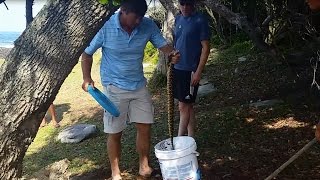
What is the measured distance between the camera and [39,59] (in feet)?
10.4

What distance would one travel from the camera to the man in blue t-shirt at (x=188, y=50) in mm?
5301

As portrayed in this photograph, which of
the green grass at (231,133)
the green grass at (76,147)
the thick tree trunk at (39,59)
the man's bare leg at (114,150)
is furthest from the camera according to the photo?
the green grass at (76,147)

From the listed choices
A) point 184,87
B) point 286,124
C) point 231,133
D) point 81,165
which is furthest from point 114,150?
point 286,124

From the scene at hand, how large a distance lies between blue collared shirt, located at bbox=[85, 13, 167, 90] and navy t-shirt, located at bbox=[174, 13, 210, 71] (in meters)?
0.70

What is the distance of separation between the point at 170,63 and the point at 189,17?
1.30 meters

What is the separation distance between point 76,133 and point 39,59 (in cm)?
450

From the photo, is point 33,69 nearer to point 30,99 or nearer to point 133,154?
point 30,99

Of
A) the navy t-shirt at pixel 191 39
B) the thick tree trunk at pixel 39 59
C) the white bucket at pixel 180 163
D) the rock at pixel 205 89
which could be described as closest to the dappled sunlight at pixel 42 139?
the rock at pixel 205 89

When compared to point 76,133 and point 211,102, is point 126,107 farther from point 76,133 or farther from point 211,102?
point 211,102

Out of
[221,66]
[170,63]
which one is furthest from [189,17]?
[221,66]

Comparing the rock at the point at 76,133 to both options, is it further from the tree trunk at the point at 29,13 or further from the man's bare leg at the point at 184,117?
the tree trunk at the point at 29,13

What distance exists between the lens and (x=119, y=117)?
183 inches

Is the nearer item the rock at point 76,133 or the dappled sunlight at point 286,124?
the dappled sunlight at point 286,124

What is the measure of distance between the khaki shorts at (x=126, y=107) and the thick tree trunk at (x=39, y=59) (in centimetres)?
138
